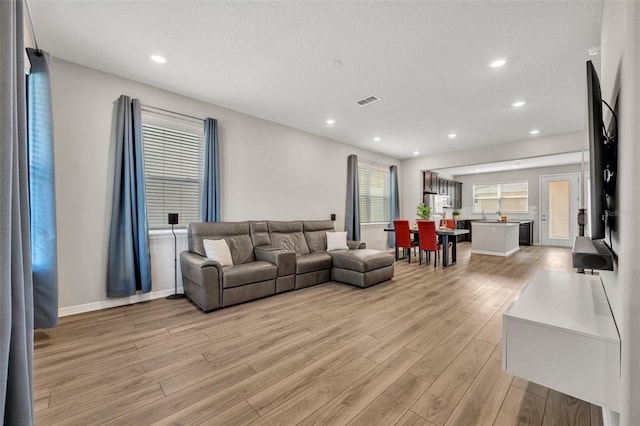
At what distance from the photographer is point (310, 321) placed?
9.28 feet

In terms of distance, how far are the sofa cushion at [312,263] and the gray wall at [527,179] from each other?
736 cm

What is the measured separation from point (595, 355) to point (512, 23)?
8.70ft

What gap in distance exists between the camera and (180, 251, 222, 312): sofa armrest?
3.04 metres

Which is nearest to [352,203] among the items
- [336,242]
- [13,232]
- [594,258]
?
[336,242]

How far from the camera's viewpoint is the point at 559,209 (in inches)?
333

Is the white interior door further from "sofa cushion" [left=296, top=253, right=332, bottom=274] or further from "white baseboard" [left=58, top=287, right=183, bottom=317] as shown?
"white baseboard" [left=58, top=287, right=183, bottom=317]

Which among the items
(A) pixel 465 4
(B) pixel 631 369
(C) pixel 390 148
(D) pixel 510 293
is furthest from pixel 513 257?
(B) pixel 631 369

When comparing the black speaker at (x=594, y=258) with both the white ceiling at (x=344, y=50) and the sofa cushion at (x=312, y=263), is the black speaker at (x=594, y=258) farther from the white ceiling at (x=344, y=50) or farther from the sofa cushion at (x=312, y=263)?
the sofa cushion at (x=312, y=263)

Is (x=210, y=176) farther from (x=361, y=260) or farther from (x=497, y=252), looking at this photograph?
(x=497, y=252)

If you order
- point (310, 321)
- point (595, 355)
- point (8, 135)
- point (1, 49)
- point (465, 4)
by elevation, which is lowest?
point (310, 321)

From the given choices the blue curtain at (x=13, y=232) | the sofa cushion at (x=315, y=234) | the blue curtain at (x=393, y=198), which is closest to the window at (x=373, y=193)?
the blue curtain at (x=393, y=198)

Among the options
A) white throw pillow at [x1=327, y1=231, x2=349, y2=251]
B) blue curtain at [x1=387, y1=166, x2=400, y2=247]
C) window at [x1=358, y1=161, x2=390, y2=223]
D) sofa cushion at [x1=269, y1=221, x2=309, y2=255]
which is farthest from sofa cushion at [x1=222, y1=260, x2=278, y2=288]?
blue curtain at [x1=387, y1=166, x2=400, y2=247]

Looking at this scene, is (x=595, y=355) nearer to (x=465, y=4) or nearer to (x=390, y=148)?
(x=465, y=4)

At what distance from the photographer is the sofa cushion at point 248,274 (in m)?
3.21
